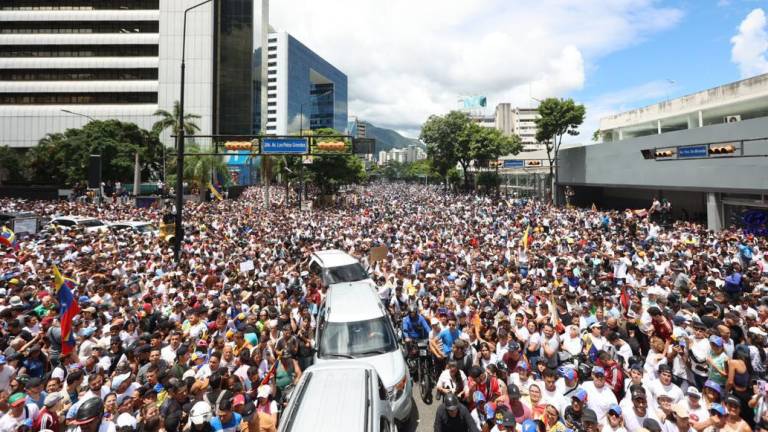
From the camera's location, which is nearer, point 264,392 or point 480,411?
point 480,411

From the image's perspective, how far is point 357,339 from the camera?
282 inches

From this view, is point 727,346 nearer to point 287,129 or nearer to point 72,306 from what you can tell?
point 72,306

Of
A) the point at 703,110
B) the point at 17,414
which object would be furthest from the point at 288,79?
the point at 17,414

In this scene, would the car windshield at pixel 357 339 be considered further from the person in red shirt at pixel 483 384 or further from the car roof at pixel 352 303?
the person in red shirt at pixel 483 384

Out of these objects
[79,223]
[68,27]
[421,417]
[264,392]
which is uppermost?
[68,27]

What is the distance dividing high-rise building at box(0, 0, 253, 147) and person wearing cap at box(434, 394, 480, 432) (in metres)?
69.5

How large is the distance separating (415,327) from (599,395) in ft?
13.3

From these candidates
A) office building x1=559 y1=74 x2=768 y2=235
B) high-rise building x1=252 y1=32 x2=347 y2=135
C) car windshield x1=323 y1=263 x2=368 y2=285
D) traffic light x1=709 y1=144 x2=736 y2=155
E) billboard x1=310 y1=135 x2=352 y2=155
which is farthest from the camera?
high-rise building x1=252 y1=32 x2=347 y2=135

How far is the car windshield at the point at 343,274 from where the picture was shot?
455 inches

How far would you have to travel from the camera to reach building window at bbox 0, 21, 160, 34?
59500 mm

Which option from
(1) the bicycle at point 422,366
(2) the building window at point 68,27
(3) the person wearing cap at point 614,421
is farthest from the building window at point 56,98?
(3) the person wearing cap at point 614,421

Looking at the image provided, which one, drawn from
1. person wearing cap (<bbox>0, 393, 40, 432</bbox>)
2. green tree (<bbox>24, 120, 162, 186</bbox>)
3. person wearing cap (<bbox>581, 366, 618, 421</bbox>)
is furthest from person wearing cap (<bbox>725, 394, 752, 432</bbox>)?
green tree (<bbox>24, 120, 162, 186</bbox>)

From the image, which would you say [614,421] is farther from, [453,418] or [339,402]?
[339,402]

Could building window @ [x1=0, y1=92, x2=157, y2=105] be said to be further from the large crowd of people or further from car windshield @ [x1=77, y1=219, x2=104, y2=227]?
the large crowd of people
